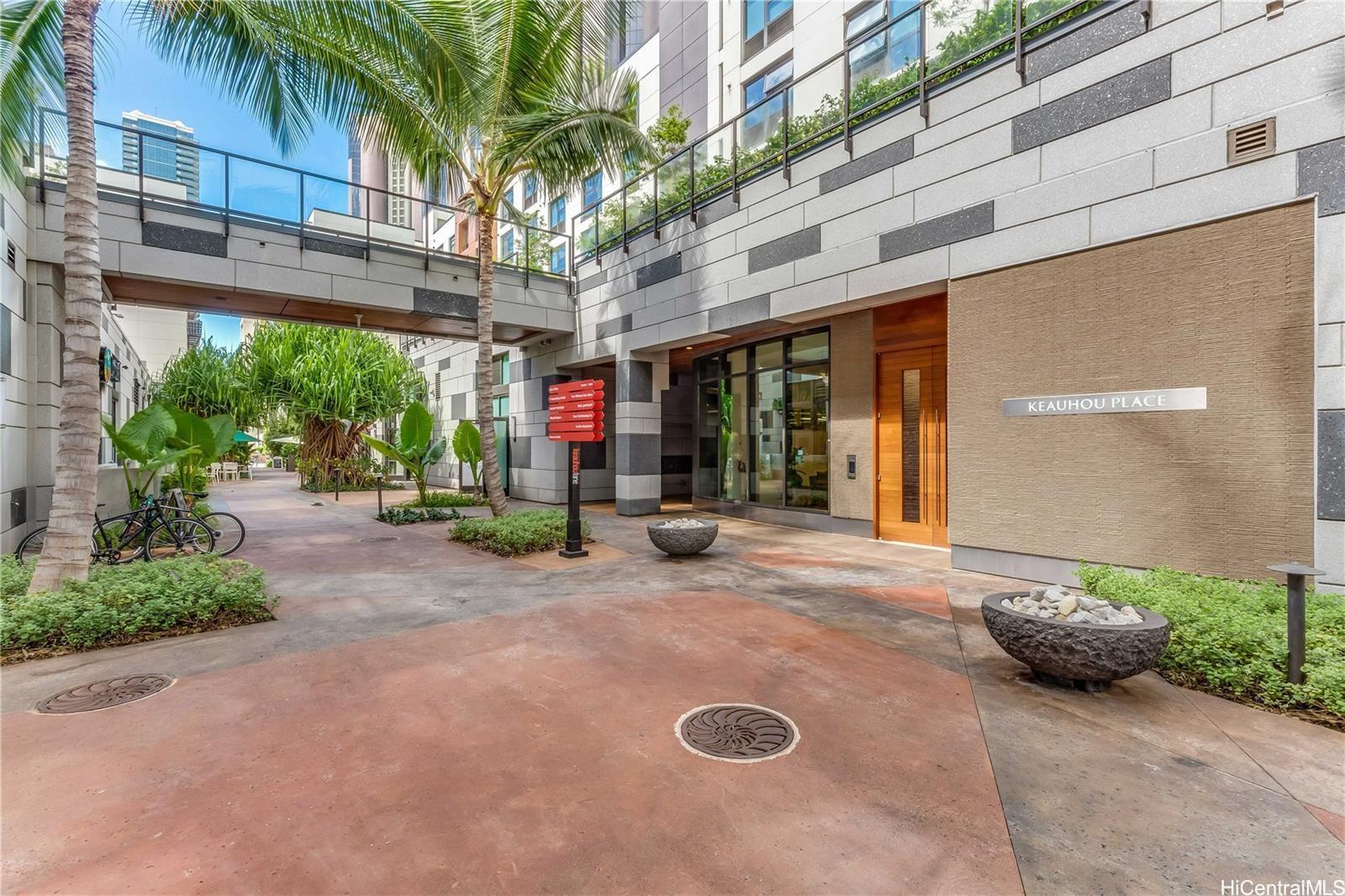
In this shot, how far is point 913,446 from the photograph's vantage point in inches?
405

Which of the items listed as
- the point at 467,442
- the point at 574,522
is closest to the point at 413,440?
the point at 467,442

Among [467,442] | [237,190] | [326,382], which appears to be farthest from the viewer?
[326,382]

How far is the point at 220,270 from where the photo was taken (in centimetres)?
1072

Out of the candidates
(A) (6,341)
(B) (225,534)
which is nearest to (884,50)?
(A) (6,341)

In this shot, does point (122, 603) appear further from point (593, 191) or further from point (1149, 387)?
point (593, 191)

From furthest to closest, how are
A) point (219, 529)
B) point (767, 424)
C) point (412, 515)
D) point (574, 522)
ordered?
point (412, 515) < point (767, 424) < point (219, 529) < point (574, 522)

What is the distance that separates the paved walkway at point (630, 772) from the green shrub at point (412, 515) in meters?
8.27

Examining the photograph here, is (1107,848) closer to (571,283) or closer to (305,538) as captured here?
(305,538)

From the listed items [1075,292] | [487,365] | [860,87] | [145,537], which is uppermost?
[860,87]

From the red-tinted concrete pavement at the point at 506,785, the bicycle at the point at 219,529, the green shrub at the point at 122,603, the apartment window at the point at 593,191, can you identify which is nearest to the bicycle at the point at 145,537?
the bicycle at the point at 219,529

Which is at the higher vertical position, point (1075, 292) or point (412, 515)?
point (1075, 292)

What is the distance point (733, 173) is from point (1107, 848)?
444 inches

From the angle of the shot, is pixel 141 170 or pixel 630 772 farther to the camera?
pixel 141 170

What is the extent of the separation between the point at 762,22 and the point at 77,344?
2069 centimetres
